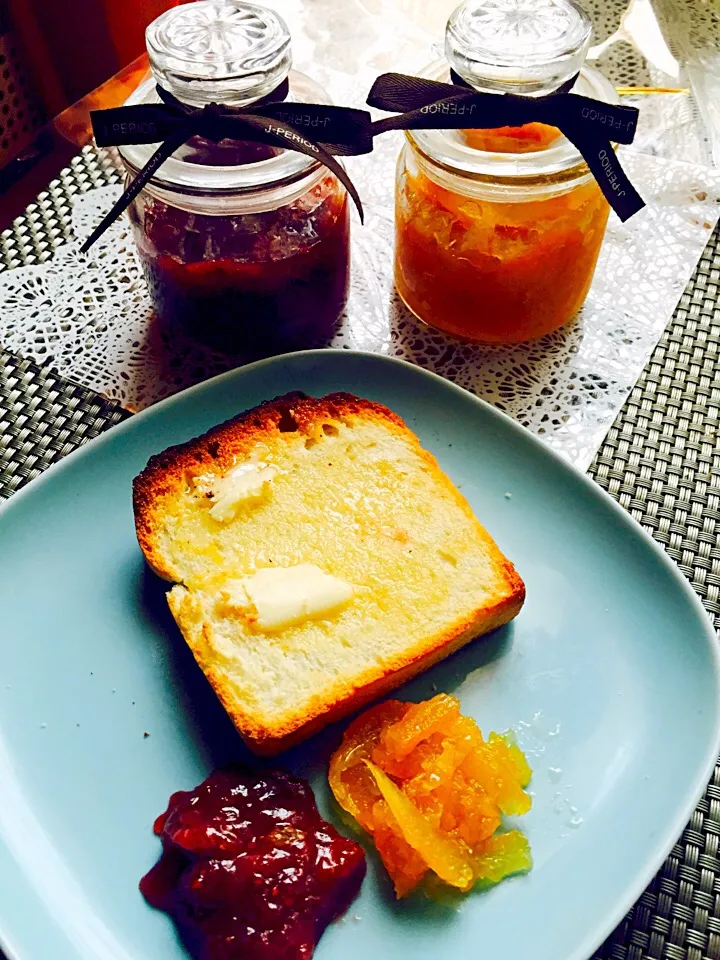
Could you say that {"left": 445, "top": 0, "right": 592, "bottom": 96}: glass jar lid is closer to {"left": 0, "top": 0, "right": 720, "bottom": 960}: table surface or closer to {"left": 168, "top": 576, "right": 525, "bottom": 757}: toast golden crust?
{"left": 0, "top": 0, "right": 720, "bottom": 960}: table surface

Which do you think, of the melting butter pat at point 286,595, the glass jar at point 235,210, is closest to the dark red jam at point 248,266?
the glass jar at point 235,210

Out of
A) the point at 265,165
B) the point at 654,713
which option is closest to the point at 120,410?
the point at 265,165

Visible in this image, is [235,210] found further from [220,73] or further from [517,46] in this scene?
[517,46]

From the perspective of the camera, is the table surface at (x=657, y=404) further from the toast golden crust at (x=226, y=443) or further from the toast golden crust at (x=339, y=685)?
the toast golden crust at (x=339, y=685)

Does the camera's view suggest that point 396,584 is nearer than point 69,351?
Yes

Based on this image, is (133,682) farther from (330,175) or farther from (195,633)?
(330,175)

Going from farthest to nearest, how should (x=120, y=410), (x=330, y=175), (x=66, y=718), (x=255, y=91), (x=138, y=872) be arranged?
(x=120, y=410) → (x=330, y=175) → (x=255, y=91) → (x=66, y=718) → (x=138, y=872)

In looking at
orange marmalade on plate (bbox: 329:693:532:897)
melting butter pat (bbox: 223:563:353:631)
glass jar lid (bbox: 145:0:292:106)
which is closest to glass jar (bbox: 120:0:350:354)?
glass jar lid (bbox: 145:0:292:106)
